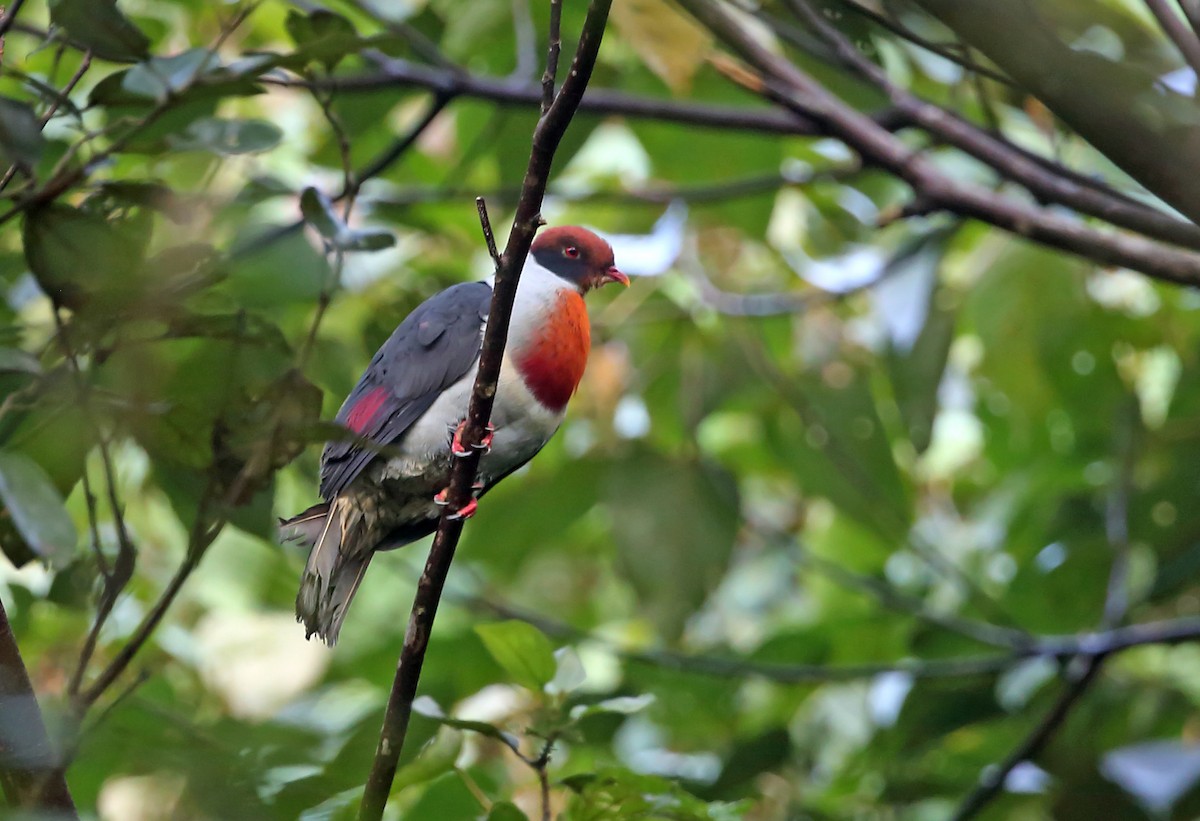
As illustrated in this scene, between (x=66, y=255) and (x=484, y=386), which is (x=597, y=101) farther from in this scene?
(x=66, y=255)

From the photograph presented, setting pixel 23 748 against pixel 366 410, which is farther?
pixel 366 410

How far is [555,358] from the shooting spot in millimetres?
2689

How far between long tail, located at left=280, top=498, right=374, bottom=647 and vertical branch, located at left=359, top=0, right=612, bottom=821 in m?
0.58

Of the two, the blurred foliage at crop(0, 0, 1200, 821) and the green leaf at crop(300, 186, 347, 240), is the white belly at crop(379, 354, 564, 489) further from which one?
the green leaf at crop(300, 186, 347, 240)

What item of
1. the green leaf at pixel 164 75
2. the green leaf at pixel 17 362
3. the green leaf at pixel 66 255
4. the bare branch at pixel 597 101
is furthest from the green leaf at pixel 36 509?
the bare branch at pixel 597 101

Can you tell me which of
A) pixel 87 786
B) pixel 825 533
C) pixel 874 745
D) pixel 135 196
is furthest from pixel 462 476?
pixel 825 533

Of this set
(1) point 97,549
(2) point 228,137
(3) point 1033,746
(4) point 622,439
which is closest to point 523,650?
(1) point 97,549

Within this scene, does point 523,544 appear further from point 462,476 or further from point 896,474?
point 462,476

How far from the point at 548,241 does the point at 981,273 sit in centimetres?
145

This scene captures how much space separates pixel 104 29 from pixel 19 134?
30cm

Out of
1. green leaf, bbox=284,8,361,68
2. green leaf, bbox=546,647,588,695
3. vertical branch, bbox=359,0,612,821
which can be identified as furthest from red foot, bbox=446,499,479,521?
green leaf, bbox=284,8,361,68

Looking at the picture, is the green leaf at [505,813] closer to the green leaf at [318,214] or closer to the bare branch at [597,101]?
the green leaf at [318,214]

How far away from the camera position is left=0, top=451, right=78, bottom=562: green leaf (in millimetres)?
1428

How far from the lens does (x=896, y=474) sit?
12.4 feet
